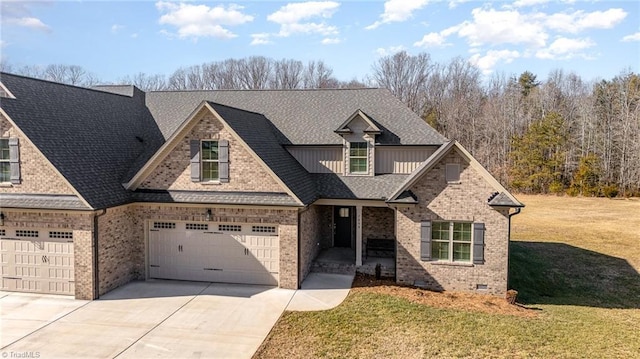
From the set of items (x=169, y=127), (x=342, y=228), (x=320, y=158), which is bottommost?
(x=342, y=228)

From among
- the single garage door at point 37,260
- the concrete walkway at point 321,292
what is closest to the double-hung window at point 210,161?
the single garage door at point 37,260

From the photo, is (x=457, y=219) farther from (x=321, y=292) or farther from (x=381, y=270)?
(x=321, y=292)

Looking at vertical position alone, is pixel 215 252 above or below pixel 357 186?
below

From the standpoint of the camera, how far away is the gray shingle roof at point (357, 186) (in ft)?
52.2

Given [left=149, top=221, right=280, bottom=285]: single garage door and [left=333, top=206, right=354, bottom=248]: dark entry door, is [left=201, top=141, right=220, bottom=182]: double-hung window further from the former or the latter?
[left=333, top=206, right=354, bottom=248]: dark entry door

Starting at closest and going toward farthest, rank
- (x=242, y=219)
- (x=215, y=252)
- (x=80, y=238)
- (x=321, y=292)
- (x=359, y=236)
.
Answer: (x=80, y=238) → (x=321, y=292) → (x=242, y=219) → (x=215, y=252) → (x=359, y=236)

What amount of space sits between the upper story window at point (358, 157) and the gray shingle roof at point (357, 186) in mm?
377

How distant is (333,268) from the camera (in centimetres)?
1578

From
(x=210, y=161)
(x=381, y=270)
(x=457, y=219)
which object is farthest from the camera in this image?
(x=381, y=270)

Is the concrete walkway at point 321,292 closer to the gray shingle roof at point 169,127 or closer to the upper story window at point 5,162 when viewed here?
the gray shingle roof at point 169,127

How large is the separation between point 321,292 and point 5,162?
10.9 m

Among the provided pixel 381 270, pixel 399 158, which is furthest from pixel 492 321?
pixel 399 158

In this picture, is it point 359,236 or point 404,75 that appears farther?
point 404,75

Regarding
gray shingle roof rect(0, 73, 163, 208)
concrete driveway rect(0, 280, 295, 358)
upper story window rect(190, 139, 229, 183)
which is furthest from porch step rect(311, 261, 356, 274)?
gray shingle roof rect(0, 73, 163, 208)
